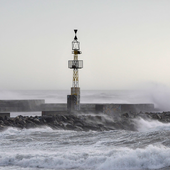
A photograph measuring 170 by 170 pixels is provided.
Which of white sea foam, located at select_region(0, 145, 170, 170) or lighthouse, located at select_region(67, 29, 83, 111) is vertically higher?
lighthouse, located at select_region(67, 29, 83, 111)

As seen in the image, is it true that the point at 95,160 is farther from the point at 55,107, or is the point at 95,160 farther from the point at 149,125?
the point at 55,107

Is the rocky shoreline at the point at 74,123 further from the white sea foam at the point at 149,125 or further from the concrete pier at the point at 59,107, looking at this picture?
the concrete pier at the point at 59,107

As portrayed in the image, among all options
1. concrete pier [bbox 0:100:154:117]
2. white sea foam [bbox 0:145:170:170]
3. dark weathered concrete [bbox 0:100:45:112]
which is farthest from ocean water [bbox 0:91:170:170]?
dark weathered concrete [bbox 0:100:45:112]

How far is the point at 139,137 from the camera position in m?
10.8

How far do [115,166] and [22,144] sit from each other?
3.63 meters

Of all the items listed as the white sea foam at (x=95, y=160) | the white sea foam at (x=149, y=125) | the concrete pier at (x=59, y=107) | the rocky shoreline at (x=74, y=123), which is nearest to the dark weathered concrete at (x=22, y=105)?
the concrete pier at (x=59, y=107)

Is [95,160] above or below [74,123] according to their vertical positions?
below

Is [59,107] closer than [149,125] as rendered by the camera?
No

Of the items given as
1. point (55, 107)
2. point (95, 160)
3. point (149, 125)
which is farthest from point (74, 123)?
point (95, 160)

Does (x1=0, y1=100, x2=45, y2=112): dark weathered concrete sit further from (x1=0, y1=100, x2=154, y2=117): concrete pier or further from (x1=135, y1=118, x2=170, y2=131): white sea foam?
(x1=135, y1=118, x2=170, y2=131): white sea foam

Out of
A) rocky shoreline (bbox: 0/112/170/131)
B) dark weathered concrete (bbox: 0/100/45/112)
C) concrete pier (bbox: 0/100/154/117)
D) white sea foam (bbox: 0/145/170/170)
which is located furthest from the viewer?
dark weathered concrete (bbox: 0/100/45/112)

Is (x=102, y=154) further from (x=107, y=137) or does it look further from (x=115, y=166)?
(x=107, y=137)

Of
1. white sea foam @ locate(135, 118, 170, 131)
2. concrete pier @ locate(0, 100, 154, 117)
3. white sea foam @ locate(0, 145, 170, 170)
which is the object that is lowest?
white sea foam @ locate(0, 145, 170, 170)

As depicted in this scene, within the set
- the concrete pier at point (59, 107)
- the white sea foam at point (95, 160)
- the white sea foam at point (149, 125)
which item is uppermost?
the concrete pier at point (59, 107)
